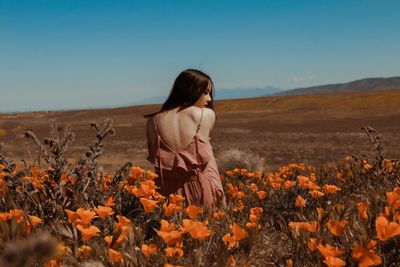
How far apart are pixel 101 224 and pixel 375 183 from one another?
3327mm

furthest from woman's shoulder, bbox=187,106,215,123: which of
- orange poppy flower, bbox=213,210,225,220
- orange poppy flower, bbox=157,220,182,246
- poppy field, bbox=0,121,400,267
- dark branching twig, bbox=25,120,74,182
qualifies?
orange poppy flower, bbox=157,220,182,246

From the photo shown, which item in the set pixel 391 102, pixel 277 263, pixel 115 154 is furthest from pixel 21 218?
pixel 391 102

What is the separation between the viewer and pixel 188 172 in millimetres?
4145

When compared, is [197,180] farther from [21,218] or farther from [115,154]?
[115,154]

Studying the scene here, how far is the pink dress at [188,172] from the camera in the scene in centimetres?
410

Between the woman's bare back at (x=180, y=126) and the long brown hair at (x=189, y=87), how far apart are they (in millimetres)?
117

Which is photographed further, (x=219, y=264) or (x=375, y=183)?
(x=375, y=183)

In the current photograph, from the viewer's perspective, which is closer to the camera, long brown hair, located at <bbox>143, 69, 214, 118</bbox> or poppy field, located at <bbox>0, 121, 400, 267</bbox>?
poppy field, located at <bbox>0, 121, 400, 267</bbox>

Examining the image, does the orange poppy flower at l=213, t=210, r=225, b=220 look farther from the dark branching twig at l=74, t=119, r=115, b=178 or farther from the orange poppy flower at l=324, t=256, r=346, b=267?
the orange poppy flower at l=324, t=256, r=346, b=267

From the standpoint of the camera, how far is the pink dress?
410 cm

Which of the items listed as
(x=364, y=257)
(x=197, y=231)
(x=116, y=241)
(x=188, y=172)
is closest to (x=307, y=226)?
(x=364, y=257)

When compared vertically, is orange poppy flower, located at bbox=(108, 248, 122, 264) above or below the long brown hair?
below

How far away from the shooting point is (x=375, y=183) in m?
4.63

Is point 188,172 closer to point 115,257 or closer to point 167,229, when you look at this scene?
point 167,229
